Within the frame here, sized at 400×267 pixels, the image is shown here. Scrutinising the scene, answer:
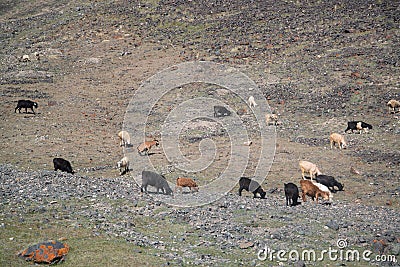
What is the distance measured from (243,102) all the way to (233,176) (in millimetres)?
14186

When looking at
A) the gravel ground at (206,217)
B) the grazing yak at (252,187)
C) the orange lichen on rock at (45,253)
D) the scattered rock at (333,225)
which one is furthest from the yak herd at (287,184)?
the orange lichen on rock at (45,253)

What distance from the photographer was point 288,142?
2977 cm

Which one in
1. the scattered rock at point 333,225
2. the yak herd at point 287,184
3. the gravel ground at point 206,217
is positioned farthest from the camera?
the yak herd at point 287,184

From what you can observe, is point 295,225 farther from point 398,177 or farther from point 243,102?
point 243,102

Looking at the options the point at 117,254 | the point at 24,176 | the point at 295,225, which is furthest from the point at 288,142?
the point at 117,254

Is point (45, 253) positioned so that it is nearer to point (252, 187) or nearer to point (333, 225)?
point (333, 225)

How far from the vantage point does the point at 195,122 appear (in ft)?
108

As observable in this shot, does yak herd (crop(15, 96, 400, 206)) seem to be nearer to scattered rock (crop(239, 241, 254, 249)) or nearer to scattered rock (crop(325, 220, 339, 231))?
scattered rock (crop(325, 220, 339, 231))

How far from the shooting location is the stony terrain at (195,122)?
15633 millimetres

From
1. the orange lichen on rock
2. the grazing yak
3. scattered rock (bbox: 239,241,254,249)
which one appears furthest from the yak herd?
the orange lichen on rock

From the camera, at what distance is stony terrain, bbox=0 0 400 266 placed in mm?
15633

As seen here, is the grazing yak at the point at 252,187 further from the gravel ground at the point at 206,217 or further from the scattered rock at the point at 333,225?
the scattered rock at the point at 333,225

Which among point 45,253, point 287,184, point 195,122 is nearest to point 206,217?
point 287,184

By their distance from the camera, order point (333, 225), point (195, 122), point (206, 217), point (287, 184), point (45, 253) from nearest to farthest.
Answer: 1. point (45, 253)
2. point (333, 225)
3. point (206, 217)
4. point (287, 184)
5. point (195, 122)
